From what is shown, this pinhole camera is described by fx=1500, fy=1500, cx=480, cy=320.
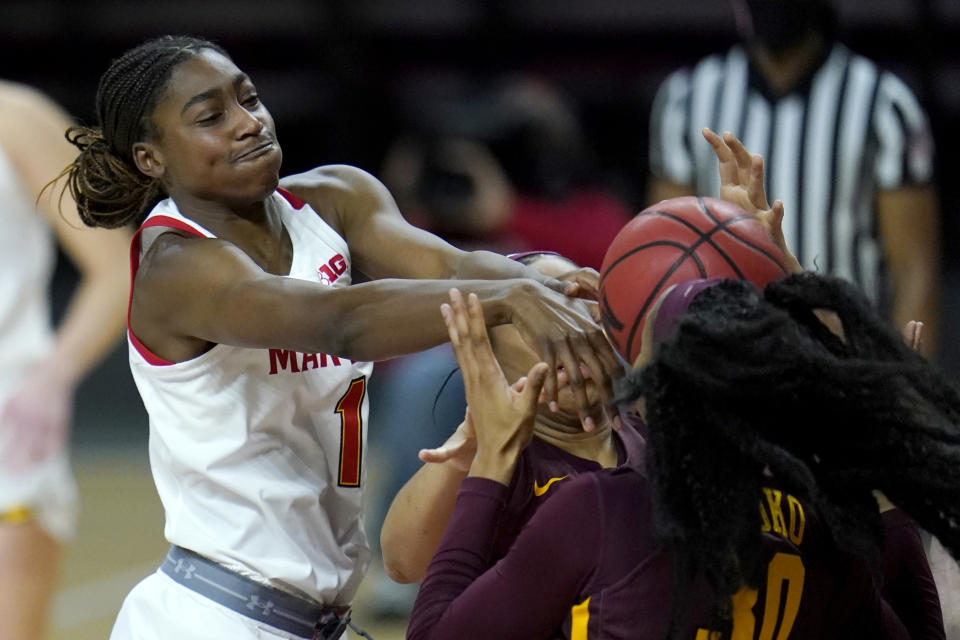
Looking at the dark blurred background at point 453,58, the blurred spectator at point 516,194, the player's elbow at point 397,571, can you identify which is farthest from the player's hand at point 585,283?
the dark blurred background at point 453,58

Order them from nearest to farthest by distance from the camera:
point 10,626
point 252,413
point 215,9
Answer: point 252,413
point 10,626
point 215,9

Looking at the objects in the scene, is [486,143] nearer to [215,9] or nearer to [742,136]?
[742,136]

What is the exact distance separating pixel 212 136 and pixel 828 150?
2604 mm

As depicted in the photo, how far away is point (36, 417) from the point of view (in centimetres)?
370

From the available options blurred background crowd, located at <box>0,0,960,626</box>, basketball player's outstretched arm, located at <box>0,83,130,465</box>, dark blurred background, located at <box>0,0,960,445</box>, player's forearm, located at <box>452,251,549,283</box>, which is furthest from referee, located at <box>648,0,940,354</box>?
dark blurred background, located at <box>0,0,960,445</box>

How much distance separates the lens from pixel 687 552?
2.17 metres

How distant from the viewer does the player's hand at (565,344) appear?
2.25m

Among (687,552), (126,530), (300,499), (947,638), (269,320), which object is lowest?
(126,530)

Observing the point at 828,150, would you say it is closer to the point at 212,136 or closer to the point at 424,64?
→ the point at 212,136

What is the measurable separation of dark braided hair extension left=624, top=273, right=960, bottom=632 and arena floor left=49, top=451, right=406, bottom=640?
341 cm

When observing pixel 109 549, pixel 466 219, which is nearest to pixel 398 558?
pixel 466 219

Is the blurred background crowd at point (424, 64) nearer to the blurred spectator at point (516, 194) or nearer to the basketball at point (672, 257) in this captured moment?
the blurred spectator at point (516, 194)

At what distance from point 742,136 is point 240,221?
2.49 m

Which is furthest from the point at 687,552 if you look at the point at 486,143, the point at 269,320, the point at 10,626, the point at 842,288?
the point at 486,143
